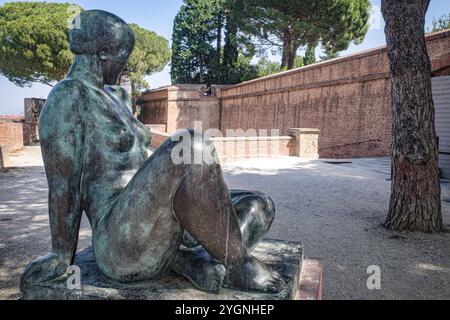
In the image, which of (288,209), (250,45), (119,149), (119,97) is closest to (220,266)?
(119,149)

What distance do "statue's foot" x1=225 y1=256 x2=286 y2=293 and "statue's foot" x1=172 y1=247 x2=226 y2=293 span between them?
43mm

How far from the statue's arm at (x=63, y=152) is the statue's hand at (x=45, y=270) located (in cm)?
8

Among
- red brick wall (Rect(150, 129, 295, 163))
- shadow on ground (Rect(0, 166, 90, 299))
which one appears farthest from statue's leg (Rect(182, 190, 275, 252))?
red brick wall (Rect(150, 129, 295, 163))

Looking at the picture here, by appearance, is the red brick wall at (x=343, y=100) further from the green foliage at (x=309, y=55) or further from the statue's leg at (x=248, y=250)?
the statue's leg at (x=248, y=250)

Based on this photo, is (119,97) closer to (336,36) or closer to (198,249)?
(198,249)

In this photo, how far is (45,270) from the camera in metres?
1.83

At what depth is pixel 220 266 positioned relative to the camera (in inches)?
70.1

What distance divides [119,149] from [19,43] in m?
26.9

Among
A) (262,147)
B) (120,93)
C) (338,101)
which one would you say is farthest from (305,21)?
(120,93)

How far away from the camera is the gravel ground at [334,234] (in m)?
3.37

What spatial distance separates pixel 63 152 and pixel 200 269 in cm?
84

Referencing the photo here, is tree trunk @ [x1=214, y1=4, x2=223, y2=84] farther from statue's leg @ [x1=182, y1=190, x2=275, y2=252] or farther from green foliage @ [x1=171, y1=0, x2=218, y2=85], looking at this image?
statue's leg @ [x1=182, y1=190, x2=275, y2=252]

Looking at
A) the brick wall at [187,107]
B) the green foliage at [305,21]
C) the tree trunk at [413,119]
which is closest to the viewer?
the tree trunk at [413,119]

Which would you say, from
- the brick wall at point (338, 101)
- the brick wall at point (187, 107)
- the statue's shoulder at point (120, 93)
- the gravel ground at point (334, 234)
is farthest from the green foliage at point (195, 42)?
the statue's shoulder at point (120, 93)
